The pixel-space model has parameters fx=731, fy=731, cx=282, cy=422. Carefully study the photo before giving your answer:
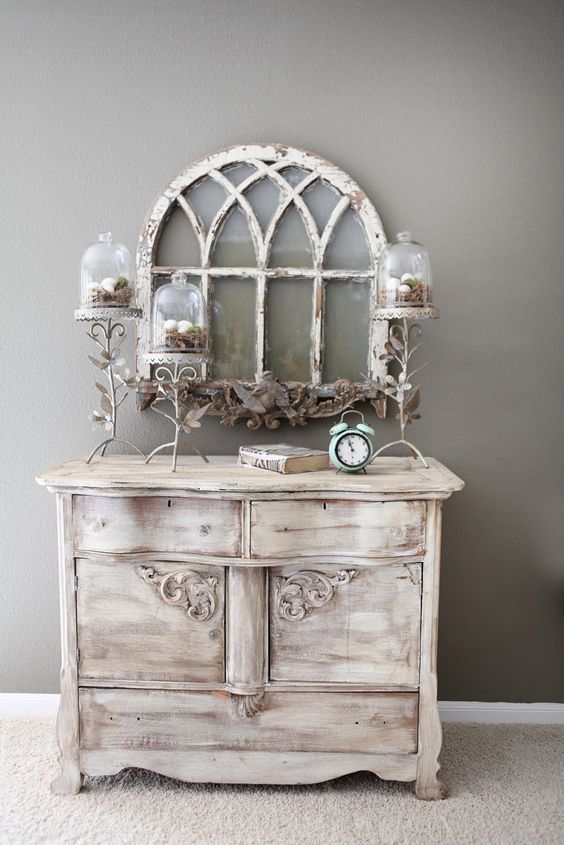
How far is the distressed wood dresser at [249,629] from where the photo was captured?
207 centimetres

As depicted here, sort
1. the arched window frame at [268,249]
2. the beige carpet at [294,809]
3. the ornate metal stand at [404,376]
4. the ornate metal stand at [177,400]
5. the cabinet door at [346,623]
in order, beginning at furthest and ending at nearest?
the arched window frame at [268,249], the ornate metal stand at [404,376], the ornate metal stand at [177,400], the cabinet door at [346,623], the beige carpet at [294,809]

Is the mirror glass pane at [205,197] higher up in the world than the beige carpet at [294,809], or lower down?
higher up

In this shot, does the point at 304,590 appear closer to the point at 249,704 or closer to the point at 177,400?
the point at 249,704

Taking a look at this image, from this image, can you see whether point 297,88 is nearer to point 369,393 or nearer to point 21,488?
point 369,393

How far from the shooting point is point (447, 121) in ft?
8.30

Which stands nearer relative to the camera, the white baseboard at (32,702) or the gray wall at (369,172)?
the gray wall at (369,172)

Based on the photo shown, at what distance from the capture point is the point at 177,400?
2.21 m

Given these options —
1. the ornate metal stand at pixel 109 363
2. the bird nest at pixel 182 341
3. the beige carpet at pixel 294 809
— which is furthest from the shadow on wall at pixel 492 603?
the ornate metal stand at pixel 109 363

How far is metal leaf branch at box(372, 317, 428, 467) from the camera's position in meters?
2.34

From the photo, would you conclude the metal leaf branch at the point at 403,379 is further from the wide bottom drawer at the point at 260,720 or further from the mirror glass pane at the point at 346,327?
the wide bottom drawer at the point at 260,720

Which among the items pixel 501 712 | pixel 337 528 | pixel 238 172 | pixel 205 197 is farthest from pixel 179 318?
pixel 501 712

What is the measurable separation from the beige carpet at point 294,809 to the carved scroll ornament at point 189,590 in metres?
0.57

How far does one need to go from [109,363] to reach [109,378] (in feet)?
0.33

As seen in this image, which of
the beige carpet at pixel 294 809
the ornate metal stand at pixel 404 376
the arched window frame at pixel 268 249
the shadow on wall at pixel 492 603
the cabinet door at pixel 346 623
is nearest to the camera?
the beige carpet at pixel 294 809
